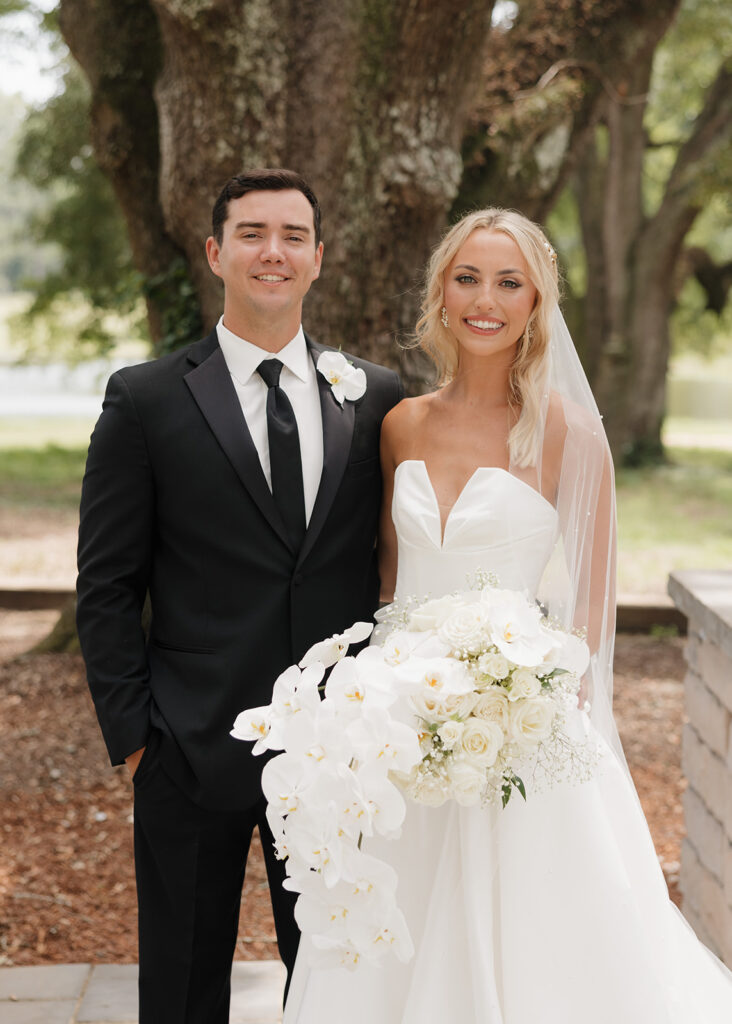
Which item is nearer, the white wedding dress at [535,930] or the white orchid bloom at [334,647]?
the white orchid bloom at [334,647]

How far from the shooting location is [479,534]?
2705 mm

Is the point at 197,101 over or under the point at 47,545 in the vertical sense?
over

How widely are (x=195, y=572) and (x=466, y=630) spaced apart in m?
0.76

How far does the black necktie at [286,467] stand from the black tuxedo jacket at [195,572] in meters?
0.03

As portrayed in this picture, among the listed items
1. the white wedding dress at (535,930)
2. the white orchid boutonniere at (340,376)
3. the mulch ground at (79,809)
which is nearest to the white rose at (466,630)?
the white wedding dress at (535,930)

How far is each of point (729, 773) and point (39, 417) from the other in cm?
2290

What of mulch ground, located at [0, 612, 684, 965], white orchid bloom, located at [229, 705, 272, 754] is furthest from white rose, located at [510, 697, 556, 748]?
mulch ground, located at [0, 612, 684, 965]

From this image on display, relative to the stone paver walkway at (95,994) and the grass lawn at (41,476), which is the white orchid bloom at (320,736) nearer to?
the stone paver walkway at (95,994)

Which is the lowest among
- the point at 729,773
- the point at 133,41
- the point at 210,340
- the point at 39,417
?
the point at 39,417

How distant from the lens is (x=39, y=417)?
2445 centimetres

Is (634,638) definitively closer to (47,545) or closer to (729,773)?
(729,773)

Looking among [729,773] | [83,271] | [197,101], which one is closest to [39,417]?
[83,271]

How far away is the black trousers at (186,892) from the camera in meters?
2.62

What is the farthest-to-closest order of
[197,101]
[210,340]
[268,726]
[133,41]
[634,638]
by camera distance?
[634,638] → [133,41] → [197,101] → [210,340] → [268,726]
